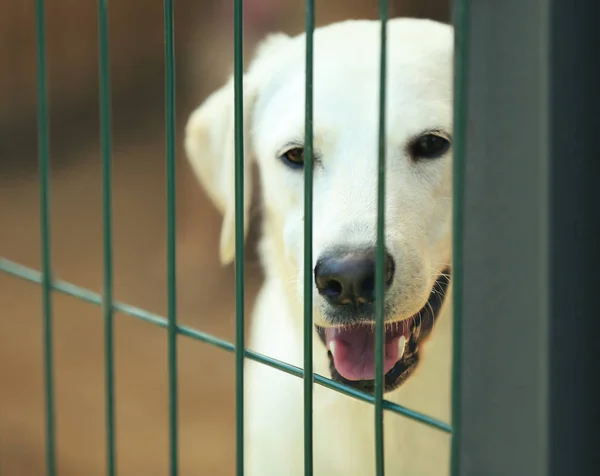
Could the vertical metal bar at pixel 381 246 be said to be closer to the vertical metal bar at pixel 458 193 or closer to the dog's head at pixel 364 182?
the vertical metal bar at pixel 458 193

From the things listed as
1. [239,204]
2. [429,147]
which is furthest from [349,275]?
[429,147]

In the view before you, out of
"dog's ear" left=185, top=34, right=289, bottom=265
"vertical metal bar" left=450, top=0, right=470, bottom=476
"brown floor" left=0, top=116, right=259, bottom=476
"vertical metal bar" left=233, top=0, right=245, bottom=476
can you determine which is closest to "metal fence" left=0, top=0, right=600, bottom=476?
"vertical metal bar" left=450, top=0, right=470, bottom=476

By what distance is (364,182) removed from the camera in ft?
3.71

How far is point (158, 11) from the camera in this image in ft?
8.05

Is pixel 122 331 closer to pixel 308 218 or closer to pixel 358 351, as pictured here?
pixel 358 351

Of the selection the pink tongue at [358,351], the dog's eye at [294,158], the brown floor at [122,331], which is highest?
the dog's eye at [294,158]

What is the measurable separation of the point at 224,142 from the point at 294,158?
278 millimetres

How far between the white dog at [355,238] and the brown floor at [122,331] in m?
0.32

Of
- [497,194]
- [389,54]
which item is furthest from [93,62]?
[497,194]

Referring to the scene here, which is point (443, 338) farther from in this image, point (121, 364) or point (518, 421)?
point (121, 364)

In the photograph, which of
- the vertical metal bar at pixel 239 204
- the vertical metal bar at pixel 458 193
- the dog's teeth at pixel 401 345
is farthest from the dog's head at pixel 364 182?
the vertical metal bar at pixel 458 193

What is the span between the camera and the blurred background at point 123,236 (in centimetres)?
185

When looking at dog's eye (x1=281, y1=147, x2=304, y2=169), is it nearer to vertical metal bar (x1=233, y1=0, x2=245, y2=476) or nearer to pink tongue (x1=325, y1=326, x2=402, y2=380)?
pink tongue (x1=325, y1=326, x2=402, y2=380)

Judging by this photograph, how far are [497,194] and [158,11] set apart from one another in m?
1.96
